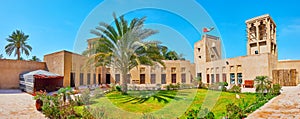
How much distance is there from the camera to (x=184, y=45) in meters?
14.2

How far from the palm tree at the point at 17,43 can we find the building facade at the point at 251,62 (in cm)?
2894

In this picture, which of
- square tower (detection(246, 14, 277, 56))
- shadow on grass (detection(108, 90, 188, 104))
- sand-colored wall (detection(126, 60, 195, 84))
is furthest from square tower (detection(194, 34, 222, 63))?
shadow on grass (detection(108, 90, 188, 104))

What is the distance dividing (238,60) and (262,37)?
44.4ft

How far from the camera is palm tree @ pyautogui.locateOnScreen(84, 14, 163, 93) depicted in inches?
591

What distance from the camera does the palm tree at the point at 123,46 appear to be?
1501 cm

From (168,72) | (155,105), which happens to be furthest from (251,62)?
(155,105)

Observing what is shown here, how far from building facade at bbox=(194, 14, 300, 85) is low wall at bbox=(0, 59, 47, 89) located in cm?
2297

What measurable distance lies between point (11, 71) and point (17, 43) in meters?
16.7

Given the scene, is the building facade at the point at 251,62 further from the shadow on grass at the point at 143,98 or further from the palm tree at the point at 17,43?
the palm tree at the point at 17,43

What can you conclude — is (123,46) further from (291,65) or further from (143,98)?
(291,65)

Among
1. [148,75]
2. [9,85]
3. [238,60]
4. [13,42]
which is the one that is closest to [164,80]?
[148,75]

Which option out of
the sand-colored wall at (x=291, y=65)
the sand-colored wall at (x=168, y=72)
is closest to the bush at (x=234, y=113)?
the sand-colored wall at (x=291, y=65)

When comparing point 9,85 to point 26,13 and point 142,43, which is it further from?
point 142,43

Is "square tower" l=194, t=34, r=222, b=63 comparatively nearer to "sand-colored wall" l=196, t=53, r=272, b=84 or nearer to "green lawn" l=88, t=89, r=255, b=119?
"sand-colored wall" l=196, t=53, r=272, b=84
